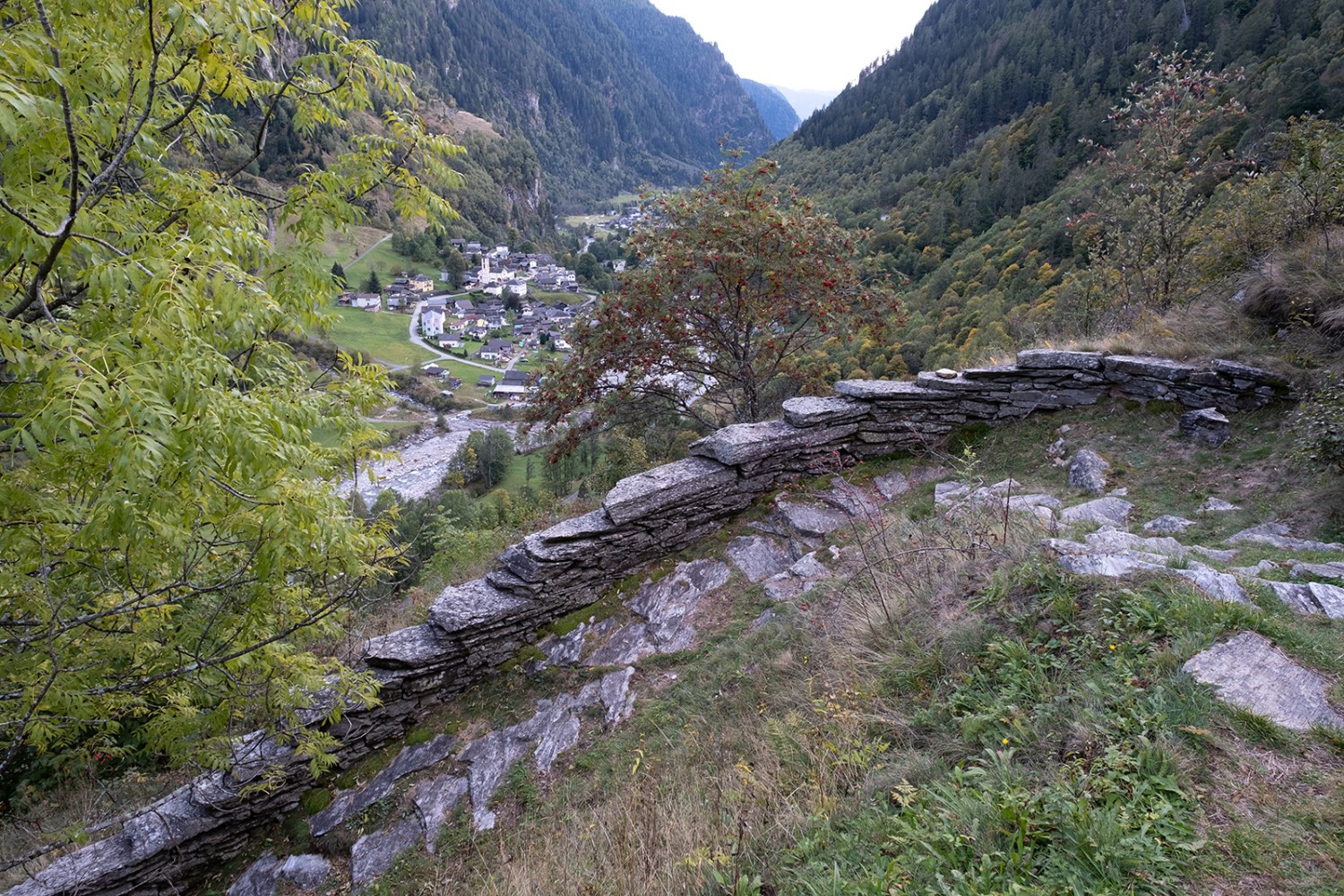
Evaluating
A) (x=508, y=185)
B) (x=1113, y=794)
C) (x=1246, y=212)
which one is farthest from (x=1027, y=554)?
(x=508, y=185)

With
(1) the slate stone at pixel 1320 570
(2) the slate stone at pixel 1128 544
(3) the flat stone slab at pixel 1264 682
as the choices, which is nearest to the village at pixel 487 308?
(2) the slate stone at pixel 1128 544

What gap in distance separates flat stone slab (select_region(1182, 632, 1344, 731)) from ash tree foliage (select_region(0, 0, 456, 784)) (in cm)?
447

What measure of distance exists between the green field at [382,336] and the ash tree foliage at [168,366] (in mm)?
65362

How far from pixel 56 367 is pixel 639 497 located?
4601 millimetres

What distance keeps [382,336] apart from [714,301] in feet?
239

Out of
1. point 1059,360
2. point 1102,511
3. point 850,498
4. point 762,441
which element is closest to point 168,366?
point 762,441

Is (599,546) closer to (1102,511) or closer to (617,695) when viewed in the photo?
(617,695)

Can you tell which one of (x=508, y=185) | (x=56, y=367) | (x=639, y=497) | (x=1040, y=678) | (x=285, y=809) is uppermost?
(x=508, y=185)

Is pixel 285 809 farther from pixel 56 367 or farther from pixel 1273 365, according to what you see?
pixel 1273 365

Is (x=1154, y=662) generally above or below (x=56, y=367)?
below

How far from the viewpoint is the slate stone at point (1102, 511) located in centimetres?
525

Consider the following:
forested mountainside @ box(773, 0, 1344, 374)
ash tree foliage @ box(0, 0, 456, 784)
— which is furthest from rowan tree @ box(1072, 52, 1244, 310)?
ash tree foliage @ box(0, 0, 456, 784)

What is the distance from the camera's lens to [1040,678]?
2977 millimetres

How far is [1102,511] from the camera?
5.46 m
